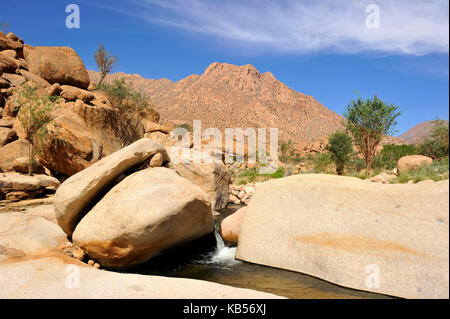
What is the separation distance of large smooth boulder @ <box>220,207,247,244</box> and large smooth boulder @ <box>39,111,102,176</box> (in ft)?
30.2

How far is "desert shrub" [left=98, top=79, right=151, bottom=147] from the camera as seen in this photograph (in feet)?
60.4

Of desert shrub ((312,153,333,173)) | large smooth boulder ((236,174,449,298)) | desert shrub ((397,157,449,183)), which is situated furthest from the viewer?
desert shrub ((312,153,333,173))

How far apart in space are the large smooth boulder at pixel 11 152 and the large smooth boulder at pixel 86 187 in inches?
383

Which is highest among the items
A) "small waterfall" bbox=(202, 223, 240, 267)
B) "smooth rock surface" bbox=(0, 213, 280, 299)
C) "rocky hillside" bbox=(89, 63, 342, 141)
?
"rocky hillside" bbox=(89, 63, 342, 141)

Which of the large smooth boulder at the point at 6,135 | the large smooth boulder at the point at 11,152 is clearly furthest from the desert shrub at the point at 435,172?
the large smooth boulder at the point at 6,135

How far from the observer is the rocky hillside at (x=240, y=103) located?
6469 cm

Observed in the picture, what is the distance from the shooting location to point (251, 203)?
17.5 feet

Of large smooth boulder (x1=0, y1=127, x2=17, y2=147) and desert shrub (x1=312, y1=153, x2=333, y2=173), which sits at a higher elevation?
large smooth boulder (x1=0, y1=127, x2=17, y2=147)

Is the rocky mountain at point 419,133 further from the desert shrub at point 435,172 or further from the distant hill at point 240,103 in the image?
the distant hill at point 240,103

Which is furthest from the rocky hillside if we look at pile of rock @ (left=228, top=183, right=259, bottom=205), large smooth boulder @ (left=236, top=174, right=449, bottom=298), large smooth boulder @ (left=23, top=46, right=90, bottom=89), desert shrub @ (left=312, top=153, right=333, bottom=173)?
large smooth boulder @ (left=236, top=174, right=449, bottom=298)

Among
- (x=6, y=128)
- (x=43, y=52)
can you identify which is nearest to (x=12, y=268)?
(x=6, y=128)

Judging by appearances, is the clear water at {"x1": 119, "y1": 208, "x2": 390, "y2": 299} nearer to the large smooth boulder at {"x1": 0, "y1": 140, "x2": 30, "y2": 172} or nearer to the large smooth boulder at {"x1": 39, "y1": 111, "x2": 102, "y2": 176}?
the large smooth boulder at {"x1": 39, "y1": 111, "x2": 102, "y2": 176}

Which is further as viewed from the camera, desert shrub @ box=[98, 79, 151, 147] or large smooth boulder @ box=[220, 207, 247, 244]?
desert shrub @ box=[98, 79, 151, 147]
